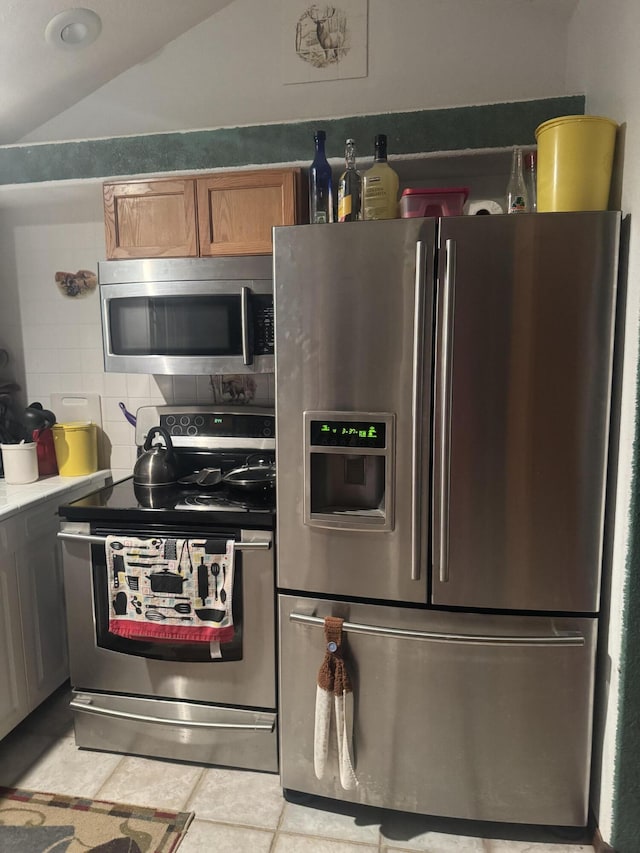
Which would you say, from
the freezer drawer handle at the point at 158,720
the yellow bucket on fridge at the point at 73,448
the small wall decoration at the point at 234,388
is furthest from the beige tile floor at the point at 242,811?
the small wall decoration at the point at 234,388

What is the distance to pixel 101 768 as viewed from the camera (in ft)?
6.54

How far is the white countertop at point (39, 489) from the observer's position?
6.70 ft

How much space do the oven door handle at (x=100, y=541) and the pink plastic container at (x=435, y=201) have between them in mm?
1123

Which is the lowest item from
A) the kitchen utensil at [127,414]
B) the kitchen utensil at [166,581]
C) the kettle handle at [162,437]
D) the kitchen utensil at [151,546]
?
the kitchen utensil at [166,581]

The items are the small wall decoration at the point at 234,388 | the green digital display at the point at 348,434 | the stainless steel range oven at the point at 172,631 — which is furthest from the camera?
the small wall decoration at the point at 234,388

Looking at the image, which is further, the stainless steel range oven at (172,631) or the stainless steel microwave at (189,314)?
the stainless steel microwave at (189,314)

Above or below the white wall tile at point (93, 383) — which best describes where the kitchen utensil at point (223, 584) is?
below

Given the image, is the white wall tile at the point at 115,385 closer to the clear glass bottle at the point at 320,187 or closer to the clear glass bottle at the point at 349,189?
the clear glass bottle at the point at 320,187

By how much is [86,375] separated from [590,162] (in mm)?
2181

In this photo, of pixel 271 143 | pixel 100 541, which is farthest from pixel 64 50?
pixel 100 541

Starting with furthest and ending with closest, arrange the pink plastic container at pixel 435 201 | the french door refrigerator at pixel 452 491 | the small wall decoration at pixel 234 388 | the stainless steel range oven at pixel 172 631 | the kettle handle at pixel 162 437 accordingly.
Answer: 1. the small wall decoration at pixel 234 388
2. the kettle handle at pixel 162 437
3. the stainless steel range oven at pixel 172 631
4. the pink plastic container at pixel 435 201
5. the french door refrigerator at pixel 452 491

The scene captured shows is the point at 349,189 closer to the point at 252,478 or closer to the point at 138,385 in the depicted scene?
the point at 252,478

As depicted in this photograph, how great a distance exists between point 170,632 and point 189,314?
110 cm

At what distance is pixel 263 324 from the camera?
2.02 metres
